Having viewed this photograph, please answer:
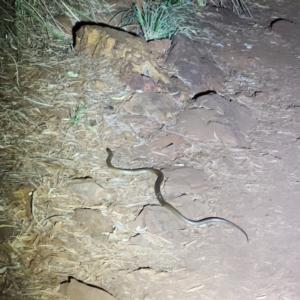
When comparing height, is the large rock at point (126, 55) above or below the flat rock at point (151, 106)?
above

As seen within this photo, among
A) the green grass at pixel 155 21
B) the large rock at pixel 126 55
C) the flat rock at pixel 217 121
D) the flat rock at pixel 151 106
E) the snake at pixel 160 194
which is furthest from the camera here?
the green grass at pixel 155 21

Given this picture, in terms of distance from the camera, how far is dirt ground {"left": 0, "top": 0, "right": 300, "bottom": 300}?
228 cm

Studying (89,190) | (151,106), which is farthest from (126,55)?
(89,190)

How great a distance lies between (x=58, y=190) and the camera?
107 inches

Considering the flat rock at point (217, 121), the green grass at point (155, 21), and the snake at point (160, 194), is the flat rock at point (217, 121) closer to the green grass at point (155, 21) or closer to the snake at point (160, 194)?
the snake at point (160, 194)

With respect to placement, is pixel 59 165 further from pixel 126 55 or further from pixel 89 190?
pixel 126 55

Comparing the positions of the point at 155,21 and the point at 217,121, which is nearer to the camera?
the point at 217,121

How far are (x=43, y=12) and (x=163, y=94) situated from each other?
2.20 metres

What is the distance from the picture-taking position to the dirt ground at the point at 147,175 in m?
2.28

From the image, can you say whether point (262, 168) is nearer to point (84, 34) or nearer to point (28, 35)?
point (84, 34)

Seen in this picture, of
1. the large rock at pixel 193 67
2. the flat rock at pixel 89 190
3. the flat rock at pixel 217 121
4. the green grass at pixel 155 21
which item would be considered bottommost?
the flat rock at pixel 89 190

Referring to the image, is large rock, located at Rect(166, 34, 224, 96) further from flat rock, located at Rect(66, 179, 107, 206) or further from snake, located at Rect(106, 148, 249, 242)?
flat rock, located at Rect(66, 179, 107, 206)

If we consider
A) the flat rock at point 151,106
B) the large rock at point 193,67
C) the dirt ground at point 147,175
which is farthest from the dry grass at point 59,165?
the large rock at point 193,67

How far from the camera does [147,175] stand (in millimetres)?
A: 2992
